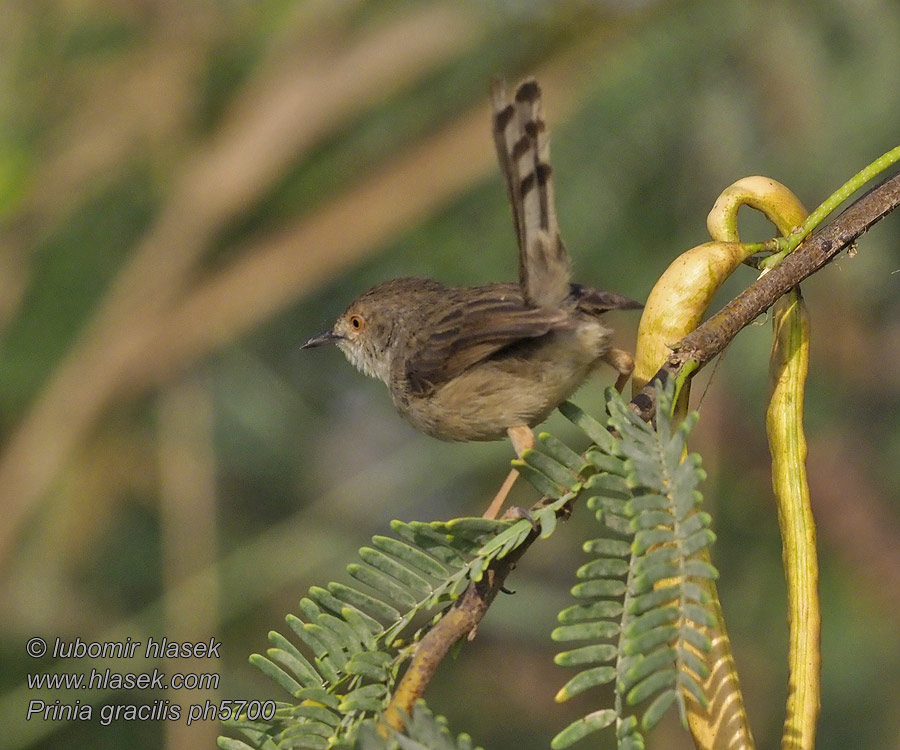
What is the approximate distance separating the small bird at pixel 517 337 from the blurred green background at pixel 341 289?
2.21ft

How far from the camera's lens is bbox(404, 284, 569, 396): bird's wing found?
3229 mm

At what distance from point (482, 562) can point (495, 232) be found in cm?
312

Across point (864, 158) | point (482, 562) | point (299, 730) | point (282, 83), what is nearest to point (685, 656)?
point (482, 562)

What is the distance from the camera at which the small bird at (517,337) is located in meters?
2.89

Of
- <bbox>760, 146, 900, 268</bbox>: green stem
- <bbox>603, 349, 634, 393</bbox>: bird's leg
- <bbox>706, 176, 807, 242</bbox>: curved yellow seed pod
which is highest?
<bbox>603, 349, 634, 393</bbox>: bird's leg

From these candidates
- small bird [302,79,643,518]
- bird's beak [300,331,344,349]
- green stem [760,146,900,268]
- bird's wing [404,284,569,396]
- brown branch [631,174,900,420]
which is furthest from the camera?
bird's beak [300,331,344,349]

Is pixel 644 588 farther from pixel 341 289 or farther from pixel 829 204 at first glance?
pixel 341 289

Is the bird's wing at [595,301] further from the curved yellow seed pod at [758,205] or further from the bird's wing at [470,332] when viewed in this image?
the curved yellow seed pod at [758,205]

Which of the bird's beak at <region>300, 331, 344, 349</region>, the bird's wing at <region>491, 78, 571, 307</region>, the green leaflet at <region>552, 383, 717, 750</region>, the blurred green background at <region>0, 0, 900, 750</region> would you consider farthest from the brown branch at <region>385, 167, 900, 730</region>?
the bird's beak at <region>300, 331, 344, 349</region>

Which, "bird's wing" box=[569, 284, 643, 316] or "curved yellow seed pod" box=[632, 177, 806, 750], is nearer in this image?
"curved yellow seed pod" box=[632, 177, 806, 750]

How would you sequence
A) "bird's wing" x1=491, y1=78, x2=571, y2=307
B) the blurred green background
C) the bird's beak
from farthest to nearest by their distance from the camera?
1. the bird's beak
2. the blurred green background
3. "bird's wing" x1=491, y1=78, x2=571, y2=307

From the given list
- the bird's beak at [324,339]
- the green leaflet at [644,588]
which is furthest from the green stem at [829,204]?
the bird's beak at [324,339]

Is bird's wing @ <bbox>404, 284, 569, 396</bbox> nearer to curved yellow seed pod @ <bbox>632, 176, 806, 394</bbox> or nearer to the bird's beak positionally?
the bird's beak

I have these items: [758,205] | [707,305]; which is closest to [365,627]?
[707,305]
